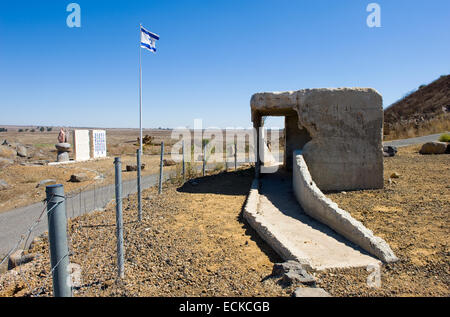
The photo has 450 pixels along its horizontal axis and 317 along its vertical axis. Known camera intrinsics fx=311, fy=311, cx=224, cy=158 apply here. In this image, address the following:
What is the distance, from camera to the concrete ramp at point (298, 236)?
13.7 ft

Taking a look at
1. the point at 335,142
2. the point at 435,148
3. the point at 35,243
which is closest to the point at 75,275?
the point at 35,243

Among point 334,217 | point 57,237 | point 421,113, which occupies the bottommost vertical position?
point 334,217

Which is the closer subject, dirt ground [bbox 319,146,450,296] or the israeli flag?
dirt ground [bbox 319,146,450,296]

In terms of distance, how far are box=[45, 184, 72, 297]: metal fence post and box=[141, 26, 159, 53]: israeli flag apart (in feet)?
63.8

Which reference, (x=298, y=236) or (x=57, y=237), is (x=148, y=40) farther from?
(x=57, y=237)

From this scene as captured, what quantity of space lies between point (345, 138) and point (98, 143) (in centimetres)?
1753

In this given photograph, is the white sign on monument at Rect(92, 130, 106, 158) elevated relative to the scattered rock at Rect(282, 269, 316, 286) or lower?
elevated

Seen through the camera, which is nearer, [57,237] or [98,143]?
[57,237]

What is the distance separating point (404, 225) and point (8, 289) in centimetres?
624

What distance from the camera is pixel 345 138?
314 inches

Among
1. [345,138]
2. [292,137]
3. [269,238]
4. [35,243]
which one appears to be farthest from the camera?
[292,137]

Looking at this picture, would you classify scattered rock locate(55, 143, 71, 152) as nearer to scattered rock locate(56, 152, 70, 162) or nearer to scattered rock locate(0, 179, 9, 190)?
scattered rock locate(56, 152, 70, 162)

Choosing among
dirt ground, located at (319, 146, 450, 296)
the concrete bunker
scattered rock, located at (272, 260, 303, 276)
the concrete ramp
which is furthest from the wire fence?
the concrete bunker

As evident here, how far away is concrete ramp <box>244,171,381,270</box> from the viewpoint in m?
4.17
